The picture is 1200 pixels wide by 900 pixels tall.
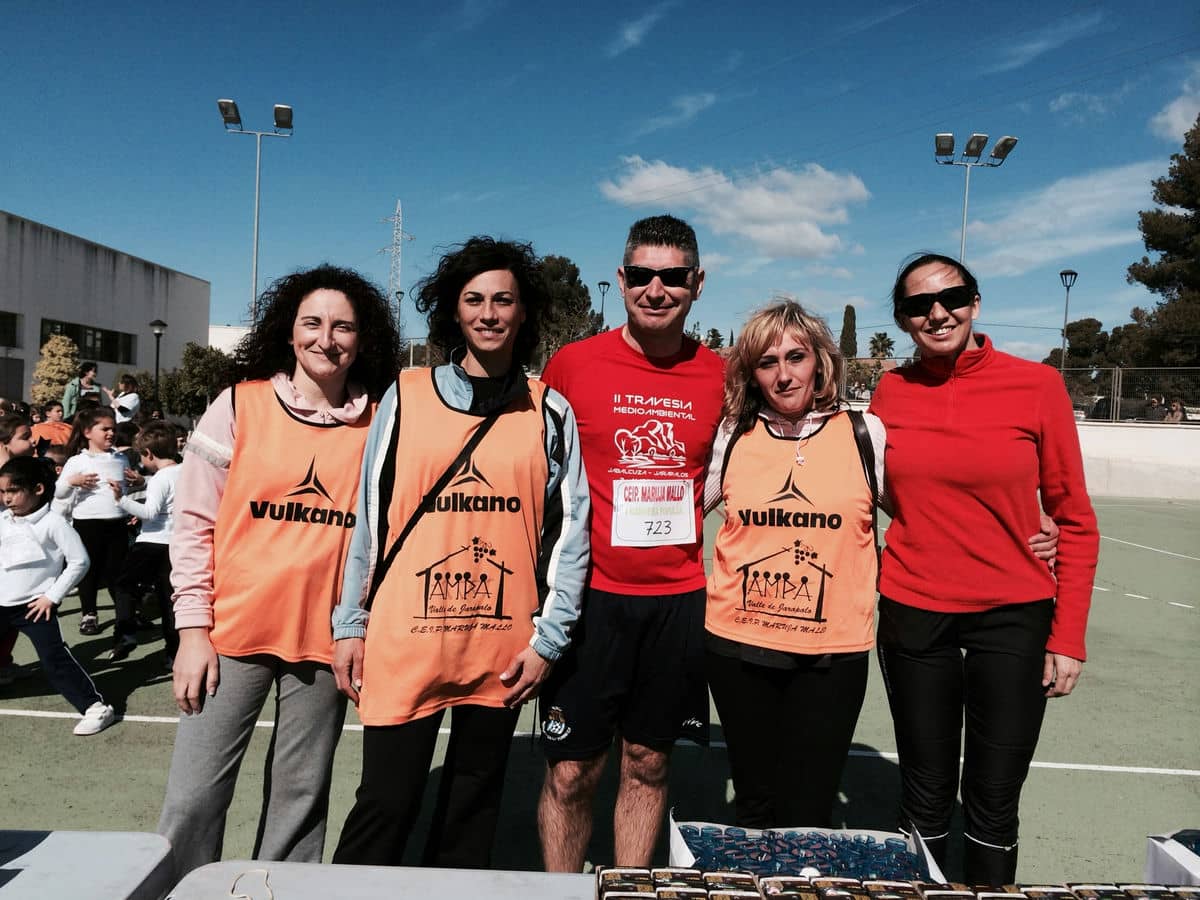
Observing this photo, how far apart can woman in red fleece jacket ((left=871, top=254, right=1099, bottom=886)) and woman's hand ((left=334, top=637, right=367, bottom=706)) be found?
164cm

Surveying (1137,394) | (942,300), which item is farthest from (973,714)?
(1137,394)

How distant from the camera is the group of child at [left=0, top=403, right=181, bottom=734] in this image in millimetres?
4430

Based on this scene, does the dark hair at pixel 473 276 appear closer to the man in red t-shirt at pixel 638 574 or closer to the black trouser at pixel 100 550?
the man in red t-shirt at pixel 638 574

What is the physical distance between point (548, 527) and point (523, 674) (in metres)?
0.43

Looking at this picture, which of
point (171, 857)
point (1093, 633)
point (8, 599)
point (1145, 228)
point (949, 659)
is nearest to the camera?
point (171, 857)

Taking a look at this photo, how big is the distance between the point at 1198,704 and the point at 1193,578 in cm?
572

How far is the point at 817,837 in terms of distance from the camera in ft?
6.52

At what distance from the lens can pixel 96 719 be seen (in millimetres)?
4359

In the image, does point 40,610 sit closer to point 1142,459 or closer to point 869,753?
point 869,753

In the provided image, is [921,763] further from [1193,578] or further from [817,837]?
[1193,578]

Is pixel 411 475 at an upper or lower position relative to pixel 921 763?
upper

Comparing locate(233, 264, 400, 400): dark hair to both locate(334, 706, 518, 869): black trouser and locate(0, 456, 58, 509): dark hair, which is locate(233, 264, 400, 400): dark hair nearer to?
locate(334, 706, 518, 869): black trouser

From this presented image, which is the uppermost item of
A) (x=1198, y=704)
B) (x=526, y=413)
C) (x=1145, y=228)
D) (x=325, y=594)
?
(x=1145, y=228)

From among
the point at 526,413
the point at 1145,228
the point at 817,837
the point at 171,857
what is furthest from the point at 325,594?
the point at 1145,228
